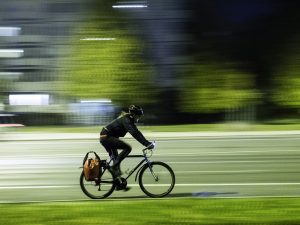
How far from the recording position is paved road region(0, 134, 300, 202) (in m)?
11.7

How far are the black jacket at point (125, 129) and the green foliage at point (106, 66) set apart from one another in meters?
33.3

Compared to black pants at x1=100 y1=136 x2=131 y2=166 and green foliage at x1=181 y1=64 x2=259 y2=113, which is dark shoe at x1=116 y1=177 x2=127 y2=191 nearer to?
black pants at x1=100 y1=136 x2=131 y2=166

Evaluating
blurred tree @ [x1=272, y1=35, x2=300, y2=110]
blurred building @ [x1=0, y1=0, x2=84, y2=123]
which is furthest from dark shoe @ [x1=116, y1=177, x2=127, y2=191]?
blurred building @ [x1=0, y1=0, x2=84, y2=123]

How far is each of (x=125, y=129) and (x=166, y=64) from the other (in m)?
41.5

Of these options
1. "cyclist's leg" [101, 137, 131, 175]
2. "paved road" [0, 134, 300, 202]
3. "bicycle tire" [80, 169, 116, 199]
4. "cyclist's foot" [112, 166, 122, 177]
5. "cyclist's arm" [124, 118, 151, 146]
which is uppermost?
"cyclist's arm" [124, 118, 151, 146]

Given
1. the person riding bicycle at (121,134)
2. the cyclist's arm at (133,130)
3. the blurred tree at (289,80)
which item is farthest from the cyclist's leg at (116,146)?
the blurred tree at (289,80)

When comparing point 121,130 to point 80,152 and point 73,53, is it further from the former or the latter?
point 73,53

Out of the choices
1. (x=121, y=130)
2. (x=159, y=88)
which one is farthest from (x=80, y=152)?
(x=159, y=88)

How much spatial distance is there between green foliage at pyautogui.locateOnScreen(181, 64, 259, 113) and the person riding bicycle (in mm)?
34811

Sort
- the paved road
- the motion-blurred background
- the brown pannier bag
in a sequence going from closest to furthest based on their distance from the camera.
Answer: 1. the brown pannier bag
2. the paved road
3. the motion-blurred background

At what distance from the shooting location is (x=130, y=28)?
47.9 m

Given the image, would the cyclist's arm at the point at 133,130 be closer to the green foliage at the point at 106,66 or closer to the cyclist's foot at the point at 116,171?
the cyclist's foot at the point at 116,171

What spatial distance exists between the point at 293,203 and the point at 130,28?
3914 cm

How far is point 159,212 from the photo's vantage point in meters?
9.07
